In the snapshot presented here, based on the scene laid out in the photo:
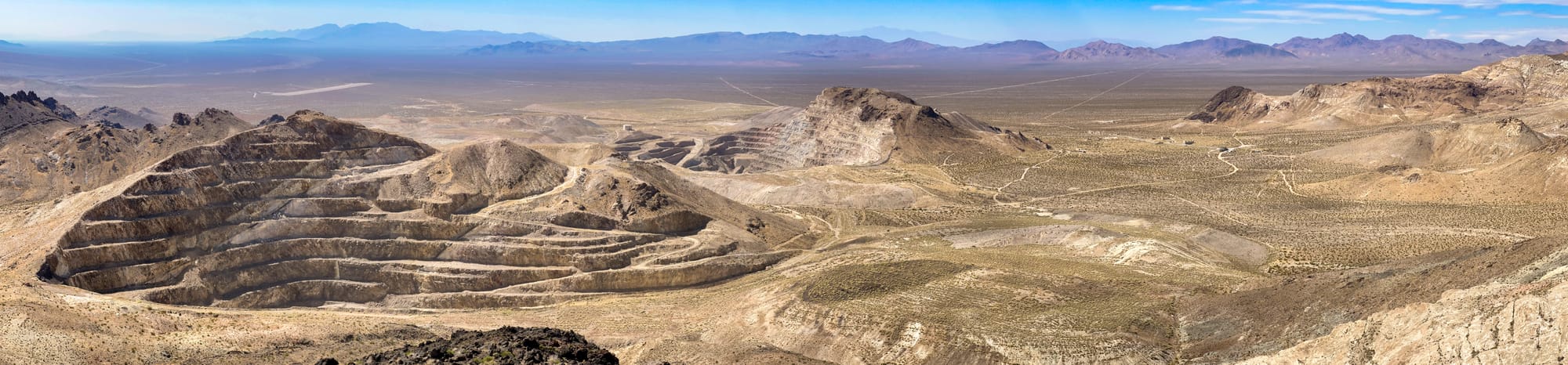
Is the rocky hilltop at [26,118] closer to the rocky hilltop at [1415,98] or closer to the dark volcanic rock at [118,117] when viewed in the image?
the dark volcanic rock at [118,117]

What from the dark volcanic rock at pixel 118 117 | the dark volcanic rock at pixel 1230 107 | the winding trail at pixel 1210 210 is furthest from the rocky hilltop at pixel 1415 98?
the dark volcanic rock at pixel 118 117

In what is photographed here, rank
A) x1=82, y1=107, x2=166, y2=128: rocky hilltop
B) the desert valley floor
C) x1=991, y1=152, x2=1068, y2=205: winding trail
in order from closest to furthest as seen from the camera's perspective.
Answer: the desert valley floor → x1=991, y1=152, x2=1068, y2=205: winding trail → x1=82, y1=107, x2=166, y2=128: rocky hilltop

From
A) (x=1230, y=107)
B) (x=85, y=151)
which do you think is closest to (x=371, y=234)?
(x=85, y=151)

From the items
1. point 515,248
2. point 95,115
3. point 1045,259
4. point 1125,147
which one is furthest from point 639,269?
point 95,115

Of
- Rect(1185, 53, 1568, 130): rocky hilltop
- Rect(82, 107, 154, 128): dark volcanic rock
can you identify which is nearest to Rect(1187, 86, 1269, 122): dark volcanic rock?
Rect(1185, 53, 1568, 130): rocky hilltop

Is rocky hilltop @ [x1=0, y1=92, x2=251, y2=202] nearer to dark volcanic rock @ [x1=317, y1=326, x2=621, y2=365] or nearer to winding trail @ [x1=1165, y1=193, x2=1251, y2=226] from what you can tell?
dark volcanic rock @ [x1=317, y1=326, x2=621, y2=365]

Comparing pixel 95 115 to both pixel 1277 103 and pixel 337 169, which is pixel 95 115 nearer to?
pixel 337 169
